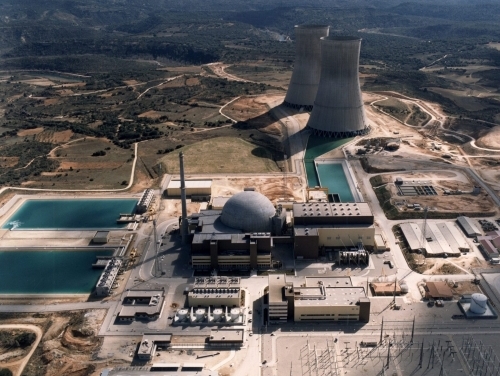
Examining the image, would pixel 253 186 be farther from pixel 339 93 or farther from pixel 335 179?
pixel 339 93

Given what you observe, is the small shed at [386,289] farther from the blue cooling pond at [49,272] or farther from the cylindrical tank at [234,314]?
the blue cooling pond at [49,272]

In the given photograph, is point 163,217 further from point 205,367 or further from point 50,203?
point 205,367

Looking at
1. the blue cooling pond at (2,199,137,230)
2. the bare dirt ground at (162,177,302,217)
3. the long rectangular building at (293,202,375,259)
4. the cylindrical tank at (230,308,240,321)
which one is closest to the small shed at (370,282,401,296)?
the long rectangular building at (293,202,375,259)

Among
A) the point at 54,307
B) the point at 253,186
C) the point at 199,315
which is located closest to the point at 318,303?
the point at 199,315

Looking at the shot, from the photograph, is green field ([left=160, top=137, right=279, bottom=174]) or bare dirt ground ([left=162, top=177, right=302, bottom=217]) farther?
green field ([left=160, top=137, right=279, bottom=174])

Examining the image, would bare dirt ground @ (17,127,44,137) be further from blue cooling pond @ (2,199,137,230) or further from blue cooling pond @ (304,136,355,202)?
blue cooling pond @ (304,136,355,202)

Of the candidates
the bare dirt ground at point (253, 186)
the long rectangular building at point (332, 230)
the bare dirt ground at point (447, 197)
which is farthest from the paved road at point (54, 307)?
the bare dirt ground at point (447, 197)
